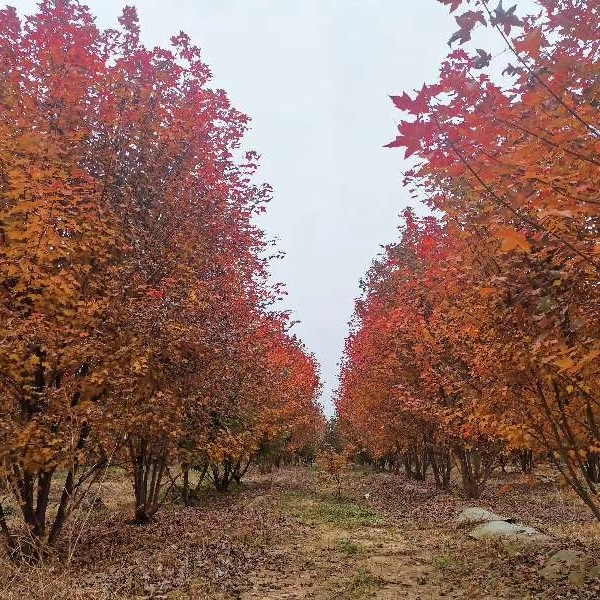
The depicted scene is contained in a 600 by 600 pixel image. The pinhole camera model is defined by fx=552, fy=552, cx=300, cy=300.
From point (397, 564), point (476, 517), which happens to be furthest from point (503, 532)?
point (397, 564)

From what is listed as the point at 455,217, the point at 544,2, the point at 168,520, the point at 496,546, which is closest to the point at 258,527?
the point at 168,520

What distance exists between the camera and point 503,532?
1248 centimetres

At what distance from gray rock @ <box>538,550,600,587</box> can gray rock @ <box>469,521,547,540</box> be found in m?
1.94

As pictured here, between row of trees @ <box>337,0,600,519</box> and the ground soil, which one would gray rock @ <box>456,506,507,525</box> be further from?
row of trees @ <box>337,0,600,519</box>

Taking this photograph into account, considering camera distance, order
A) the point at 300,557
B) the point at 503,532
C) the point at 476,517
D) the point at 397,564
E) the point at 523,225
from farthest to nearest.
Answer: the point at 476,517 < the point at 503,532 < the point at 300,557 < the point at 397,564 < the point at 523,225

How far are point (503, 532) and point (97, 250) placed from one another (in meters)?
10.6

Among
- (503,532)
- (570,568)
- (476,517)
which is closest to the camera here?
(570,568)

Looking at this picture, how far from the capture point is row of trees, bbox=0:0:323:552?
8.52m

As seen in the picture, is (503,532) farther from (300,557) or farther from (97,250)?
(97,250)

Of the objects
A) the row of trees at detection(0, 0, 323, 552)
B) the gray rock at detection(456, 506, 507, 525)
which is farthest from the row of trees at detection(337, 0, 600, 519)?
the row of trees at detection(0, 0, 323, 552)

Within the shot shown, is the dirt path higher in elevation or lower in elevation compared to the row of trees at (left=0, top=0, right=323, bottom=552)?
lower

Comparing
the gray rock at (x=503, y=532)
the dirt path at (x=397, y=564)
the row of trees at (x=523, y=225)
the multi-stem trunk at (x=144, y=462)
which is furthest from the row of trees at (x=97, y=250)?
the gray rock at (x=503, y=532)

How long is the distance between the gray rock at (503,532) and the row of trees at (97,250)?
6392 millimetres

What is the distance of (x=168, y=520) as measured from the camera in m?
15.9
